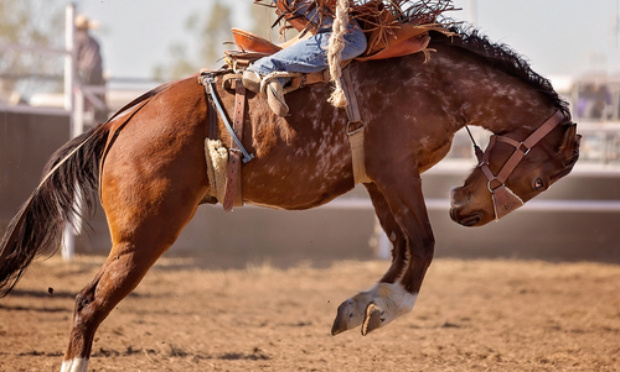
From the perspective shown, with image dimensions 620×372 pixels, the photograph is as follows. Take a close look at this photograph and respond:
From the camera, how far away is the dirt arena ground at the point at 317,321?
15.7 ft

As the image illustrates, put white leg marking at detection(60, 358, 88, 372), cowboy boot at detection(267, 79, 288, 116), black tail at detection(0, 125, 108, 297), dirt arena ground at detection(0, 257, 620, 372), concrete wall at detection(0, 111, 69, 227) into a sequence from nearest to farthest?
1. white leg marking at detection(60, 358, 88, 372)
2. cowboy boot at detection(267, 79, 288, 116)
3. black tail at detection(0, 125, 108, 297)
4. dirt arena ground at detection(0, 257, 620, 372)
5. concrete wall at detection(0, 111, 69, 227)

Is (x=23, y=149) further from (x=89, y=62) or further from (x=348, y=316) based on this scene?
(x=348, y=316)

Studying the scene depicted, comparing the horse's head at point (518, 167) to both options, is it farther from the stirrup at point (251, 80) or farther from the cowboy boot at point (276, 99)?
the stirrup at point (251, 80)

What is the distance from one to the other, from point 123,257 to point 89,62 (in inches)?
278

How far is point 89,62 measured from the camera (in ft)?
33.4

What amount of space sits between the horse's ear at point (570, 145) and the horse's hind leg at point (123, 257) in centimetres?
208

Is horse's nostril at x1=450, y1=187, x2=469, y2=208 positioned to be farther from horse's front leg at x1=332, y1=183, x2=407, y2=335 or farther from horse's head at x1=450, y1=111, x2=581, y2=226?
horse's front leg at x1=332, y1=183, x2=407, y2=335

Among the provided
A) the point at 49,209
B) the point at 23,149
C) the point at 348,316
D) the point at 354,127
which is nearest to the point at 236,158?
the point at 354,127

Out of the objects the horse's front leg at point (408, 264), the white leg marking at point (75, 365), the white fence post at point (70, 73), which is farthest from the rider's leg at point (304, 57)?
the white fence post at point (70, 73)

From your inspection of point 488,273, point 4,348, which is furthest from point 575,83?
point 4,348

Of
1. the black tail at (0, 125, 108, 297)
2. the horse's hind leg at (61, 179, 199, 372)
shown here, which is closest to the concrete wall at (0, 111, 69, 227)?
the black tail at (0, 125, 108, 297)

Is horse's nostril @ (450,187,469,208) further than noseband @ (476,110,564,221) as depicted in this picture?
Yes

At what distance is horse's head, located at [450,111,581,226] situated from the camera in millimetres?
4070

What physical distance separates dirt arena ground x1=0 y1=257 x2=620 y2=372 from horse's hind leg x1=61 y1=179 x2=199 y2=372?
0.89 meters
